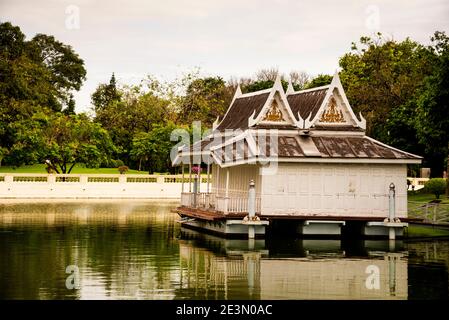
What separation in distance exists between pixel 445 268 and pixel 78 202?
37476 millimetres

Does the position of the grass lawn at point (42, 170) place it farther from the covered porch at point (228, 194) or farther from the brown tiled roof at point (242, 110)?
the covered porch at point (228, 194)

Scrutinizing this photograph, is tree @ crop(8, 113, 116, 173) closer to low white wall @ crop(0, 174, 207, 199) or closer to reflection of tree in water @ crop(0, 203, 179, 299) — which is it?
low white wall @ crop(0, 174, 207, 199)

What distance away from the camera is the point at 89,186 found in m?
65.0

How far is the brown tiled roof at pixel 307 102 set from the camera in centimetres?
3672

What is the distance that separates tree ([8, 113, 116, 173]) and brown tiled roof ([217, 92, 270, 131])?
2796 centimetres

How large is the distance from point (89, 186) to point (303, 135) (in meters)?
32.4

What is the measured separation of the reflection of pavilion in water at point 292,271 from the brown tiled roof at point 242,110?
24.4 ft

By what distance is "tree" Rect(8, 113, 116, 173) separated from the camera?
6631 centimetres

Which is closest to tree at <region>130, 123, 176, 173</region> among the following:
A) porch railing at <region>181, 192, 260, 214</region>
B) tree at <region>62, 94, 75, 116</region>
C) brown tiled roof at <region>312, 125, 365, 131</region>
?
tree at <region>62, 94, 75, 116</region>

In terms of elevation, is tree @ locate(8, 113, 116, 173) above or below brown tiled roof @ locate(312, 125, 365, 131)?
above

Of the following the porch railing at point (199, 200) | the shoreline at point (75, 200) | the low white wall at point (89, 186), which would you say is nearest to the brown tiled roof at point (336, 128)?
the porch railing at point (199, 200)

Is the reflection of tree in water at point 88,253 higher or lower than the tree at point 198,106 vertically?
lower
